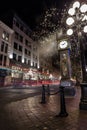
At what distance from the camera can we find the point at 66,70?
38.3ft

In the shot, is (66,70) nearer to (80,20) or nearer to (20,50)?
(80,20)

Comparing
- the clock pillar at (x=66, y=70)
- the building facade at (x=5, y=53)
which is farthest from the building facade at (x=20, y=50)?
the clock pillar at (x=66, y=70)

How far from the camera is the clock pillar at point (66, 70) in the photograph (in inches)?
445

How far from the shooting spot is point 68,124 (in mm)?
4047

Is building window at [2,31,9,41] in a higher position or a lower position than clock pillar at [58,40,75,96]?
higher

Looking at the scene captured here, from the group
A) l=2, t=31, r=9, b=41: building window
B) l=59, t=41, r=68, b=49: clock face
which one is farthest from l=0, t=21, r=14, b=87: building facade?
l=59, t=41, r=68, b=49: clock face

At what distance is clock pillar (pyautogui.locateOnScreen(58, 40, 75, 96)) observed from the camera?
11305mm

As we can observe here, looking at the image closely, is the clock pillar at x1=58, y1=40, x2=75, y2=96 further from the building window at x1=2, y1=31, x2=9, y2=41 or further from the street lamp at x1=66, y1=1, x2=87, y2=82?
the building window at x1=2, y1=31, x2=9, y2=41

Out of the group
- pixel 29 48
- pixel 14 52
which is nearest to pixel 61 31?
pixel 14 52

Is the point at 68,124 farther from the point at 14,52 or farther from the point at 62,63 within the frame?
the point at 14,52

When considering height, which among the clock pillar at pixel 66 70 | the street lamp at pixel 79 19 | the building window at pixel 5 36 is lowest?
the clock pillar at pixel 66 70

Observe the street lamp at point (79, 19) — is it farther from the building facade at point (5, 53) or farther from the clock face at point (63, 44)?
the building facade at point (5, 53)

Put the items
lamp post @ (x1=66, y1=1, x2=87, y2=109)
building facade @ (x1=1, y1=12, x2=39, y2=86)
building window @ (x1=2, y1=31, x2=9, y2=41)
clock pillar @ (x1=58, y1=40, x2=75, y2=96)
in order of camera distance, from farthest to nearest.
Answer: building facade @ (x1=1, y1=12, x2=39, y2=86), building window @ (x1=2, y1=31, x2=9, y2=41), clock pillar @ (x1=58, y1=40, x2=75, y2=96), lamp post @ (x1=66, y1=1, x2=87, y2=109)

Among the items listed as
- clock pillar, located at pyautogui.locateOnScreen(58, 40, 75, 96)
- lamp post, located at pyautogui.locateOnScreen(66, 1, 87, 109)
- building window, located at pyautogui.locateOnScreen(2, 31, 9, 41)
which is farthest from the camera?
building window, located at pyautogui.locateOnScreen(2, 31, 9, 41)
